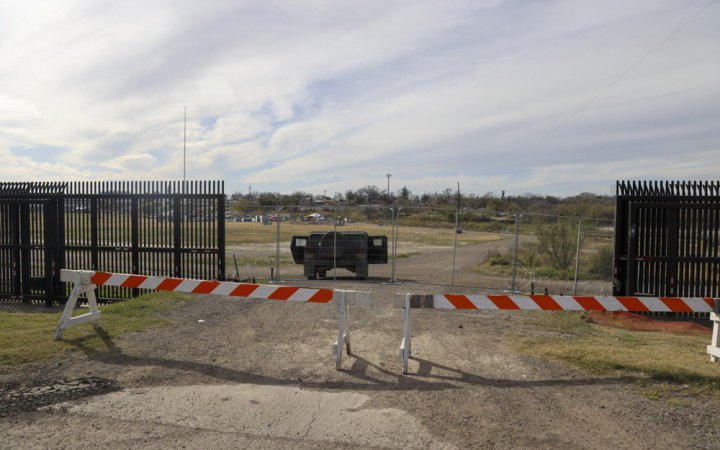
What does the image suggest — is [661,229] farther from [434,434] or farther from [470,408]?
[434,434]

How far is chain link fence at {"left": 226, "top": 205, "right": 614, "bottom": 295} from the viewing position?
606 inches

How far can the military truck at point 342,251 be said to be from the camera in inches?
607

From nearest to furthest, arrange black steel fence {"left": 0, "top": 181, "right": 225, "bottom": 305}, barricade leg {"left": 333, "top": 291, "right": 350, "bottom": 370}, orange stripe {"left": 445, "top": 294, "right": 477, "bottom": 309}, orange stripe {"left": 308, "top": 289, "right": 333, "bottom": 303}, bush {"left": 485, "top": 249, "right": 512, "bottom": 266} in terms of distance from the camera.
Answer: barricade leg {"left": 333, "top": 291, "right": 350, "bottom": 370}, orange stripe {"left": 445, "top": 294, "right": 477, "bottom": 309}, orange stripe {"left": 308, "top": 289, "right": 333, "bottom": 303}, black steel fence {"left": 0, "top": 181, "right": 225, "bottom": 305}, bush {"left": 485, "top": 249, "right": 512, "bottom": 266}

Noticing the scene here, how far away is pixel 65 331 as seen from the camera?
8.09 m

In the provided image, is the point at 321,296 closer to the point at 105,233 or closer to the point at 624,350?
the point at 624,350

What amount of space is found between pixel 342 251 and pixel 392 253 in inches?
155

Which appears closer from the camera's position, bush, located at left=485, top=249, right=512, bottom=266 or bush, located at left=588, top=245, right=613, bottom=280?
bush, located at left=588, top=245, right=613, bottom=280

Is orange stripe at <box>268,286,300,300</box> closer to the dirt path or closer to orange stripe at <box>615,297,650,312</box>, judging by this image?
the dirt path

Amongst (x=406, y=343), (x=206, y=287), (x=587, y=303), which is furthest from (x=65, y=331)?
(x=587, y=303)

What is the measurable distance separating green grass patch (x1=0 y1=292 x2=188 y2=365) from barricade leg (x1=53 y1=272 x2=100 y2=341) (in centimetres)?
16

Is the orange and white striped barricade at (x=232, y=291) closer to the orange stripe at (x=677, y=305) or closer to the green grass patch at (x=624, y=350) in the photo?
the green grass patch at (x=624, y=350)

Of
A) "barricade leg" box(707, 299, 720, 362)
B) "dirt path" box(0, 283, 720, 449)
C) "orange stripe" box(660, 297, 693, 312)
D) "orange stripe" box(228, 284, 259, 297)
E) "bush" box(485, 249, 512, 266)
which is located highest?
"orange stripe" box(228, 284, 259, 297)

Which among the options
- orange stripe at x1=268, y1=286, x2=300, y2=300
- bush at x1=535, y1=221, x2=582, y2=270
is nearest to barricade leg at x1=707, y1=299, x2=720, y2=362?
orange stripe at x1=268, y1=286, x2=300, y2=300

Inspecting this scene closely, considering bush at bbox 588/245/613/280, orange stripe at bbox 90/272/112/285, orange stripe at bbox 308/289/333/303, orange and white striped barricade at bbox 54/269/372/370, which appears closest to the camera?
orange and white striped barricade at bbox 54/269/372/370
